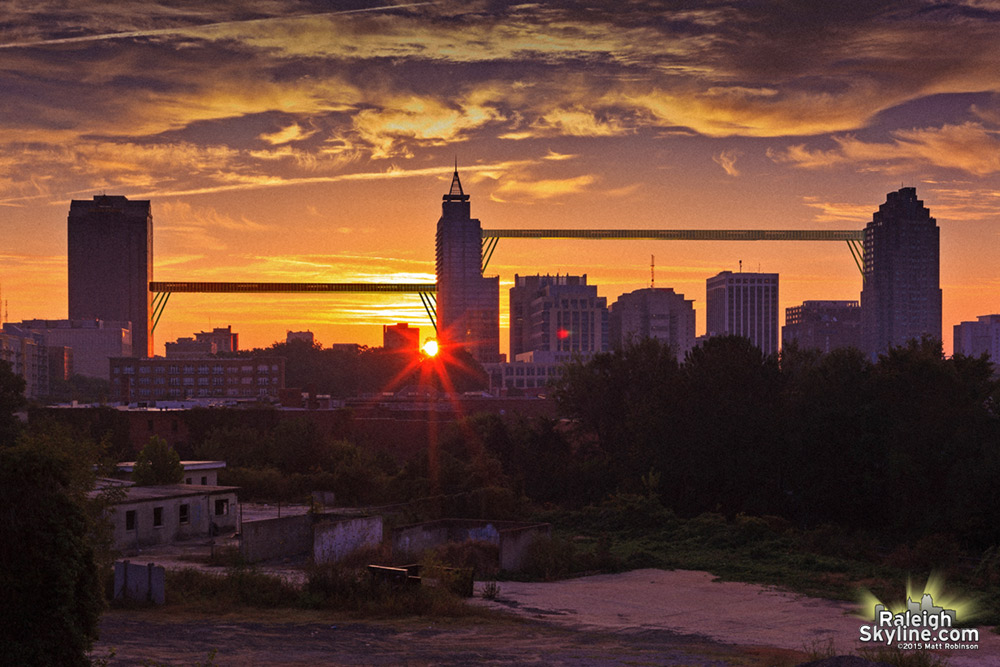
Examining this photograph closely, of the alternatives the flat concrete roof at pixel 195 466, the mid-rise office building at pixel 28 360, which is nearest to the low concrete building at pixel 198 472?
the flat concrete roof at pixel 195 466

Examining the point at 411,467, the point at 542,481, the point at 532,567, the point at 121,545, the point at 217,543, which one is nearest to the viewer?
the point at 532,567

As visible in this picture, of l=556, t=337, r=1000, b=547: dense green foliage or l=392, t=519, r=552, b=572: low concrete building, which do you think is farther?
l=556, t=337, r=1000, b=547: dense green foliage

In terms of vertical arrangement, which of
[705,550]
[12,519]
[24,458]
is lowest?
[705,550]

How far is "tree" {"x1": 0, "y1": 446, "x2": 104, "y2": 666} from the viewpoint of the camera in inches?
488

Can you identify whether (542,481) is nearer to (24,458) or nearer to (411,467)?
(411,467)

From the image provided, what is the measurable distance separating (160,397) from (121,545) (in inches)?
4759

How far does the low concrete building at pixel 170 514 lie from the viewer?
35.6 meters

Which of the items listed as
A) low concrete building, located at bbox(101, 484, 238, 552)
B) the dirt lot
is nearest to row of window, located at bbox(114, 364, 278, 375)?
low concrete building, located at bbox(101, 484, 238, 552)

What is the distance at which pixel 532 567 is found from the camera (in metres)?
32.4

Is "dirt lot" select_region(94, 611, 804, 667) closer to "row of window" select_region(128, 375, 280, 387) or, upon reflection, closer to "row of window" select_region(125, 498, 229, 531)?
"row of window" select_region(125, 498, 229, 531)

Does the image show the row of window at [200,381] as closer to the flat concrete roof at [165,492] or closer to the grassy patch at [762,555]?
the flat concrete roof at [165,492]

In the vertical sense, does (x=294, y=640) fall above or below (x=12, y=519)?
below

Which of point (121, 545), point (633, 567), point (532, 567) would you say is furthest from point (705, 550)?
point (121, 545)

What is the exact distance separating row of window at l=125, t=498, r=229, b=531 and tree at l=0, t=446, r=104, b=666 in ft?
80.1
